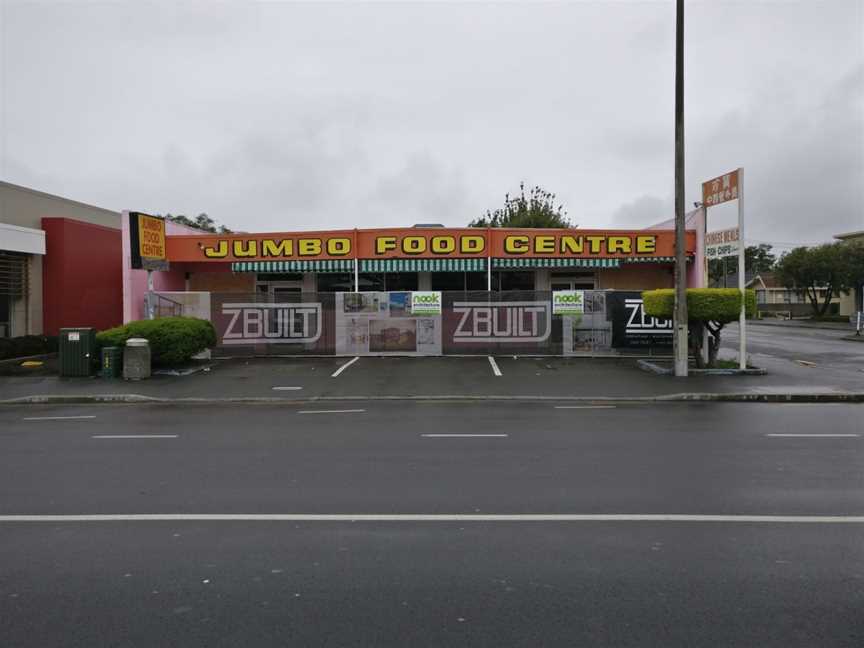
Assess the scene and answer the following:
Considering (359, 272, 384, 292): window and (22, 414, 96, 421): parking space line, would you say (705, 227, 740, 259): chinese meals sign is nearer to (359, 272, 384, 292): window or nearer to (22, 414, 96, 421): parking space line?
(359, 272, 384, 292): window

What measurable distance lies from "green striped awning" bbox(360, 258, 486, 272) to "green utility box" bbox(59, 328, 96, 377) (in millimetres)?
8995

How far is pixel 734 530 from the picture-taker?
512 centimetres

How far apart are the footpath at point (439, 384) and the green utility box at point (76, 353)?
0.53 metres

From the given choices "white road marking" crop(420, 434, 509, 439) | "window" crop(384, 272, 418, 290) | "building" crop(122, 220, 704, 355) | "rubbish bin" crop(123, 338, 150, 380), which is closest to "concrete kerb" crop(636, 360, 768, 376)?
"building" crop(122, 220, 704, 355)

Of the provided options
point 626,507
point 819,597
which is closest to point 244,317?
point 626,507

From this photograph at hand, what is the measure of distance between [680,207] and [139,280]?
710 inches

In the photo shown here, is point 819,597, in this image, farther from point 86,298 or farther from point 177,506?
point 86,298

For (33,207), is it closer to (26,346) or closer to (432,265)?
(26,346)

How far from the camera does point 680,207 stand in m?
15.8

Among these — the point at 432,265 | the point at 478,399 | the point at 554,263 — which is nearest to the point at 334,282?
the point at 432,265

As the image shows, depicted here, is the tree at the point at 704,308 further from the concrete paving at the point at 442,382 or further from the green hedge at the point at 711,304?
the concrete paving at the point at 442,382

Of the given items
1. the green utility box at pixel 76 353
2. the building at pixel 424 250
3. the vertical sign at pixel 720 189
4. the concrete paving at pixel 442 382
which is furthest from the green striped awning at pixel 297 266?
the vertical sign at pixel 720 189

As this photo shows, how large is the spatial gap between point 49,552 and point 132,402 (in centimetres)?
957

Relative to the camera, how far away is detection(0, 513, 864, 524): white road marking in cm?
538
